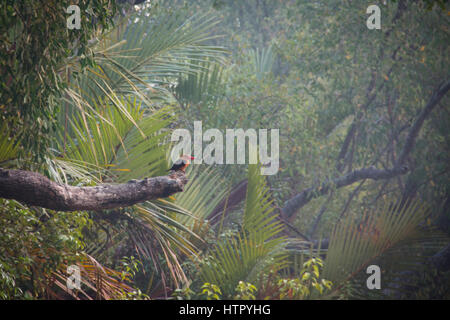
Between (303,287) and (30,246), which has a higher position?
(30,246)

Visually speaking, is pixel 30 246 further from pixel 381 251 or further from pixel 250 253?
pixel 381 251

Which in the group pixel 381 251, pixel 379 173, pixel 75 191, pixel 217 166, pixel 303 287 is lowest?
pixel 303 287

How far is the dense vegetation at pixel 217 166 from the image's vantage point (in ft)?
9.37

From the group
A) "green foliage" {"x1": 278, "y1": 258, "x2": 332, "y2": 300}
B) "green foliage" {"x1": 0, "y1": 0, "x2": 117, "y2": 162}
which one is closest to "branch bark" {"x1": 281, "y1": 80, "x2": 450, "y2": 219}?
"green foliage" {"x1": 278, "y1": 258, "x2": 332, "y2": 300}

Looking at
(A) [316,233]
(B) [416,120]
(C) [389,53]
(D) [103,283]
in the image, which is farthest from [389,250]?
(A) [316,233]

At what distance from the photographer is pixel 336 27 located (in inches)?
252

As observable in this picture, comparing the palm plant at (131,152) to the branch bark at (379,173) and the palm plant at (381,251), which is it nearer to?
the palm plant at (381,251)

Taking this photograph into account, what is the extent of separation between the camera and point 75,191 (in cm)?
270

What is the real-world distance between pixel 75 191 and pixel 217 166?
3479mm

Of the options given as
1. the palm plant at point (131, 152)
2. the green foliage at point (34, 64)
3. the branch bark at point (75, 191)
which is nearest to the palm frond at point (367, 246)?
the palm plant at point (131, 152)

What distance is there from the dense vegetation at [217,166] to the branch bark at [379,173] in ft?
0.10

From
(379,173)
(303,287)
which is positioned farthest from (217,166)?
(303,287)
